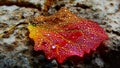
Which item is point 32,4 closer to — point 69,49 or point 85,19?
point 85,19

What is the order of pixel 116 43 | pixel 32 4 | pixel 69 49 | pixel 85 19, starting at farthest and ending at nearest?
pixel 32 4
pixel 85 19
pixel 116 43
pixel 69 49

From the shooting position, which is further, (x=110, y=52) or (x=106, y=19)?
(x=106, y=19)

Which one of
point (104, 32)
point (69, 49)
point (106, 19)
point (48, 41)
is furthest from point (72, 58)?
point (106, 19)
